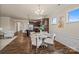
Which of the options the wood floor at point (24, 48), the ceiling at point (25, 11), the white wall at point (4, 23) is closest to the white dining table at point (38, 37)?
the wood floor at point (24, 48)

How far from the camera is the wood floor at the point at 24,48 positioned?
2330mm

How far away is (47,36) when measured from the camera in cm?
267

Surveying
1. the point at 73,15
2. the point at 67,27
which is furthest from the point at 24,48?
the point at 73,15

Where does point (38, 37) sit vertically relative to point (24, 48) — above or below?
above

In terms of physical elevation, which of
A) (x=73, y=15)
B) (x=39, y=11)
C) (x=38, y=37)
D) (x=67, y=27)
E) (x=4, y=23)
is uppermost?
(x=39, y=11)

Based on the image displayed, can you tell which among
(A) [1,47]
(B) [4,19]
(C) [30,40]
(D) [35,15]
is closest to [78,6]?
(D) [35,15]

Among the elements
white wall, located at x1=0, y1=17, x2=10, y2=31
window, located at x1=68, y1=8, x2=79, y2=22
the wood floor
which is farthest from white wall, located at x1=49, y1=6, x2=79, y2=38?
white wall, located at x1=0, y1=17, x2=10, y2=31

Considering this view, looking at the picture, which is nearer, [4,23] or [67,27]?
[4,23]

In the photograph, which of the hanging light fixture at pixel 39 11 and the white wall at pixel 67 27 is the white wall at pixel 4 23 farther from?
the white wall at pixel 67 27

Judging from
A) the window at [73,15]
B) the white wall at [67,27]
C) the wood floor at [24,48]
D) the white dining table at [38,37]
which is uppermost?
the window at [73,15]

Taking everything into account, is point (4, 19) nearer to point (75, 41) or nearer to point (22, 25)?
point (22, 25)

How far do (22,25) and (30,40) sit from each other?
435 mm

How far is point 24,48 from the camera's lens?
2486 millimetres

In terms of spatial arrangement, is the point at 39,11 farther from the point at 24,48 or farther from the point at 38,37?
the point at 24,48
